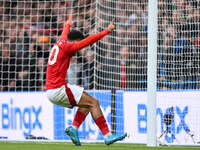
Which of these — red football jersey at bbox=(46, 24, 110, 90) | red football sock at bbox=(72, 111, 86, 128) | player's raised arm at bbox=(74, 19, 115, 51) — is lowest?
red football sock at bbox=(72, 111, 86, 128)

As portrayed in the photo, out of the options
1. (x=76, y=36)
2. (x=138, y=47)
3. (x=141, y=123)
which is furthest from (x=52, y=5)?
(x=76, y=36)

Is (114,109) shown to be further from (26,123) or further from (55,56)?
(55,56)

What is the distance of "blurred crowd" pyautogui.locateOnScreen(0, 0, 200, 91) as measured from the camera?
399 inches

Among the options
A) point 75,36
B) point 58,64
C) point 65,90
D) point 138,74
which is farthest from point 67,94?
point 138,74

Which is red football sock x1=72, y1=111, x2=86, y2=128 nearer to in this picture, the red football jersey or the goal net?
the red football jersey

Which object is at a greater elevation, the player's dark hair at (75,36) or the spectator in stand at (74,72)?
the player's dark hair at (75,36)

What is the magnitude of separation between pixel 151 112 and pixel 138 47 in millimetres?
2872

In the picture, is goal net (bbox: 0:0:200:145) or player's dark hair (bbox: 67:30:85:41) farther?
goal net (bbox: 0:0:200:145)

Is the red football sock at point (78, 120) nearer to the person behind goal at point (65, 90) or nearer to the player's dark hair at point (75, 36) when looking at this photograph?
the person behind goal at point (65, 90)

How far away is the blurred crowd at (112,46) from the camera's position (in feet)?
33.2

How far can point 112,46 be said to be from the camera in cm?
1091

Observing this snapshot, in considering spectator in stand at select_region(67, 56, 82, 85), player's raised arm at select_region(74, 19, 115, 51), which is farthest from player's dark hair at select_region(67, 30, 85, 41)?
spectator in stand at select_region(67, 56, 82, 85)

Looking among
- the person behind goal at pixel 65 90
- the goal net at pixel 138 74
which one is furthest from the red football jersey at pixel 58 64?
the goal net at pixel 138 74

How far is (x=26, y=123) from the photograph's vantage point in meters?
11.1
